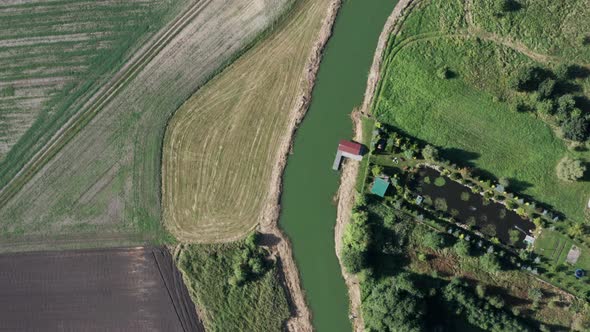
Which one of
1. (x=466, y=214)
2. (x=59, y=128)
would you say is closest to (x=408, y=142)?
(x=466, y=214)

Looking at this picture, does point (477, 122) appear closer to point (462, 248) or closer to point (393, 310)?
point (462, 248)

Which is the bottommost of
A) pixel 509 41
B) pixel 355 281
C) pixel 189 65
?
pixel 355 281

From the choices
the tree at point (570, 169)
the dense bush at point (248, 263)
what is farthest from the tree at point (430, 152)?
the dense bush at point (248, 263)

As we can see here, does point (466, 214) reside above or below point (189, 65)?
below

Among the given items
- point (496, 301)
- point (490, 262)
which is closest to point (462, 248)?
point (490, 262)

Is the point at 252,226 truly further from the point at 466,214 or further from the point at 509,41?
the point at 509,41

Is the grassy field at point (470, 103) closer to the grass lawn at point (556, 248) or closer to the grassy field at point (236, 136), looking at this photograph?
the grass lawn at point (556, 248)

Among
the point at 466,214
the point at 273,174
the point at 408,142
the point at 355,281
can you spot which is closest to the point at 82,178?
the point at 273,174
